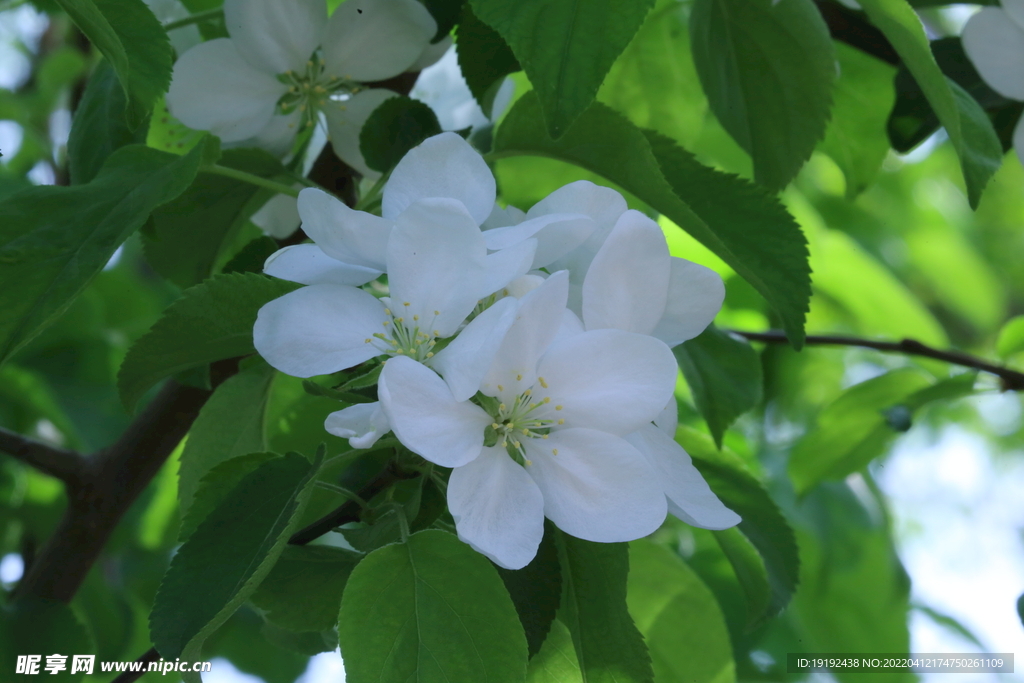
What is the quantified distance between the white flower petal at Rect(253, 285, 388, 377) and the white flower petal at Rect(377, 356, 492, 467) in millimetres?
62

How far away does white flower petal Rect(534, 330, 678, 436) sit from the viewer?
46cm

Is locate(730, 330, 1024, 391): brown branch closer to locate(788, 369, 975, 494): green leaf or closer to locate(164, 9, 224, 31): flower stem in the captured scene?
locate(788, 369, 975, 494): green leaf

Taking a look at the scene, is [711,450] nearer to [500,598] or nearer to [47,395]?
[500,598]

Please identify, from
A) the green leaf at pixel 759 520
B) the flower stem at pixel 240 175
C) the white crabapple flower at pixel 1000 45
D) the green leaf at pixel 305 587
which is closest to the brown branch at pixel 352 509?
the green leaf at pixel 305 587

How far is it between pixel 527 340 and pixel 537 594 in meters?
0.16

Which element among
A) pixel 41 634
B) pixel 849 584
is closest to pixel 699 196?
pixel 41 634

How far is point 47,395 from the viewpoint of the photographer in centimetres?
121

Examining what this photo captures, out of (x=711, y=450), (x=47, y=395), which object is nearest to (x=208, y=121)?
(x=711, y=450)

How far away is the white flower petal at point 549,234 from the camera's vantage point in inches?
18.6

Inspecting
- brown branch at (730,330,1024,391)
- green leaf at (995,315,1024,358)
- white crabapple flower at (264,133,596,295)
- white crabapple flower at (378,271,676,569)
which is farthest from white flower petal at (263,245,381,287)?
green leaf at (995,315,1024,358)

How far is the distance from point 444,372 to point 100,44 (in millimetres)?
263

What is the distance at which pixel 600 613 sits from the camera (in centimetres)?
54

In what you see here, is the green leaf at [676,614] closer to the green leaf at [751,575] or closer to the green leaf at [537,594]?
the green leaf at [751,575]

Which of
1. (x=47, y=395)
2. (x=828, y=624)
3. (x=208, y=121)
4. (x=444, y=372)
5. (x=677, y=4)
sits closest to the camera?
(x=444, y=372)
